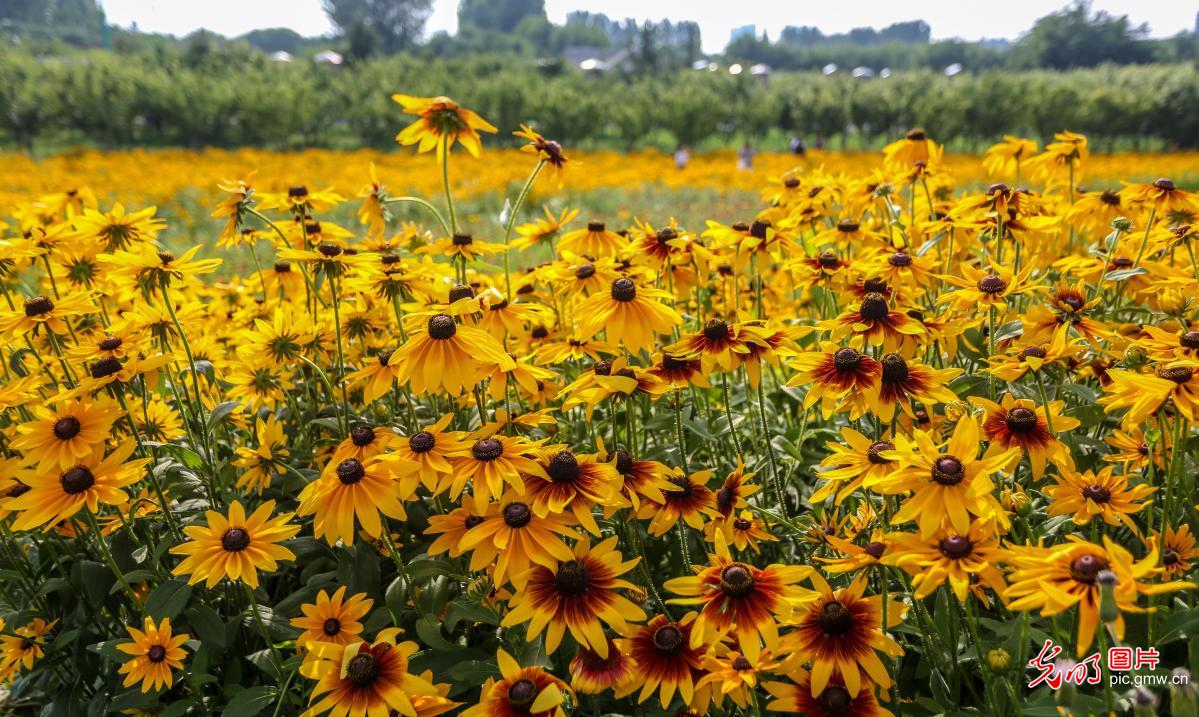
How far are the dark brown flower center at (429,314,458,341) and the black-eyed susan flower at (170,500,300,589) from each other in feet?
1.60

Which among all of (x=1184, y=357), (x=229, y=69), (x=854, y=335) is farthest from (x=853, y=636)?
(x=229, y=69)

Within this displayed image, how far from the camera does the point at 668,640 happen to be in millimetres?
1271

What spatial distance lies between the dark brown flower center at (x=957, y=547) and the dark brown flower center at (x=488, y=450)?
789mm

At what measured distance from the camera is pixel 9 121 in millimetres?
21625

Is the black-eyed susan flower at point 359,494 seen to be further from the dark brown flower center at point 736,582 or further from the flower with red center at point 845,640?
the flower with red center at point 845,640

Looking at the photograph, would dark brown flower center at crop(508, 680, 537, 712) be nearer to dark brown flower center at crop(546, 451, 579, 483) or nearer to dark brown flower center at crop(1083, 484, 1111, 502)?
dark brown flower center at crop(546, 451, 579, 483)

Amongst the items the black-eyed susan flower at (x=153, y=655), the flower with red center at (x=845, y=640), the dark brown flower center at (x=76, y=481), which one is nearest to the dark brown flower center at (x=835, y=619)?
the flower with red center at (x=845, y=640)

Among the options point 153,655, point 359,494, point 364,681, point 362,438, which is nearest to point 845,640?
point 364,681

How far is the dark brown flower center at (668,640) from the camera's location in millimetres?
1268

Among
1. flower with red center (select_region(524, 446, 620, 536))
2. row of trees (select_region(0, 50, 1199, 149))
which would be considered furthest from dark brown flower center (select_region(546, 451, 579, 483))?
row of trees (select_region(0, 50, 1199, 149))

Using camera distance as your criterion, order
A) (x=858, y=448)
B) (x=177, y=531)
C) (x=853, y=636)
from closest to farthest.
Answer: (x=853, y=636), (x=858, y=448), (x=177, y=531)

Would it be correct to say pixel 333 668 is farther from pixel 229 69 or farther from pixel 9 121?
pixel 229 69

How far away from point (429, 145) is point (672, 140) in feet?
94.2

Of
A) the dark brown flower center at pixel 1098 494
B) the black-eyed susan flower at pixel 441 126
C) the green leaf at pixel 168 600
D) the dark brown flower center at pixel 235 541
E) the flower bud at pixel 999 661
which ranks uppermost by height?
the black-eyed susan flower at pixel 441 126
